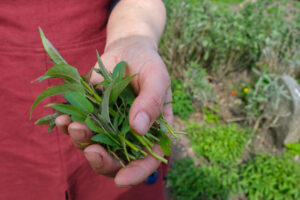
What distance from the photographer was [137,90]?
42.5 inches

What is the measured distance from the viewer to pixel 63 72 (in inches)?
34.7

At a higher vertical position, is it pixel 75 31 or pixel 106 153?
pixel 75 31

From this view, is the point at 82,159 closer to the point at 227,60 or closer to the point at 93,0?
the point at 93,0

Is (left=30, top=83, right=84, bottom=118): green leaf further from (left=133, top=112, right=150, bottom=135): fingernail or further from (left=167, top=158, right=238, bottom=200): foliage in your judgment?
(left=167, top=158, right=238, bottom=200): foliage

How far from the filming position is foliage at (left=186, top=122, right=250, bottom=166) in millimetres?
2375

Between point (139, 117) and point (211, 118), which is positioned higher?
point (139, 117)

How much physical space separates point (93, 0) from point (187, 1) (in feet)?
6.99

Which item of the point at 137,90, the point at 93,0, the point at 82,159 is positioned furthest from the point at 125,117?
the point at 93,0

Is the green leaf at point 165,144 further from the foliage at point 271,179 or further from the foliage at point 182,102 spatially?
the foliage at point 182,102

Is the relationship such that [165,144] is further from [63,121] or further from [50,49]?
[50,49]

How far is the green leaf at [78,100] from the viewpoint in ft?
2.88

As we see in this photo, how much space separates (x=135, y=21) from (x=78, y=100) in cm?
55

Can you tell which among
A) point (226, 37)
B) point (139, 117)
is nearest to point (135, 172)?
point (139, 117)

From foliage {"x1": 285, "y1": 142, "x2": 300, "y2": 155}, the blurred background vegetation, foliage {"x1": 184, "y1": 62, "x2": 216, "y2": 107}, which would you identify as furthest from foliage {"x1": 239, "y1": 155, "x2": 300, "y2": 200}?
foliage {"x1": 184, "y1": 62, "x2": 216, "y2": 107}
